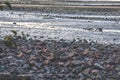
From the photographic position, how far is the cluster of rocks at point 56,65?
11.4m

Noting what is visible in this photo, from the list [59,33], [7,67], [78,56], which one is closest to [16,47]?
[78,56]

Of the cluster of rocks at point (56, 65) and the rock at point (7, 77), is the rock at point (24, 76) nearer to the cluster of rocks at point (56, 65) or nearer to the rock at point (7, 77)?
the cluster of rocks at point (56, 65)

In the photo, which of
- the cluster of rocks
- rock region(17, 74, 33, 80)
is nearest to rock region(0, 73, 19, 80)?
the cluster of rocks

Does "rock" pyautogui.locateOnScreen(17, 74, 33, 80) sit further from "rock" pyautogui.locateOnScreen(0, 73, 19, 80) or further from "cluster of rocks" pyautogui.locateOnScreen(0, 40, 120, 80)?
"rock" pyautogui.locateOnScreen(0, 73, 19, 80)

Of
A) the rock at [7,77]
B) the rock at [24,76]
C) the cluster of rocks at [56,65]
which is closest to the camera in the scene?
the rock at [7,77]

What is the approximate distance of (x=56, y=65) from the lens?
41.8ft

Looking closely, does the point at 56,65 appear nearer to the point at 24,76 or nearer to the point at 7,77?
the point at 24,76

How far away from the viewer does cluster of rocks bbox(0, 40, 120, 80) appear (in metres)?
11.4

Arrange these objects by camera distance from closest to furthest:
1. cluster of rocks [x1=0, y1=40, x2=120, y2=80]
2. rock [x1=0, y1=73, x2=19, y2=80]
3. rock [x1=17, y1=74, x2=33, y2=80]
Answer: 1. rock [x1=0, y1=73, x2=19, y2=80]
2. rock [x1=17, y1=74, x2=33, y2=80]
3. cluster of rocks [x1=0, y1=40, x2=120, y2=80]

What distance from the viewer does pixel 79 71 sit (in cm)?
1192

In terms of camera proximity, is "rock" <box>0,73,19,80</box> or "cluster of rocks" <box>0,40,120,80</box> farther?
"cluster of rocks" <box>0,40,120,80</box>

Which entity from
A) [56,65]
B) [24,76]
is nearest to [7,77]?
[24,76]

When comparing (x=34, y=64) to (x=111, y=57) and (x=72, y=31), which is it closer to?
(x=111, y=57)

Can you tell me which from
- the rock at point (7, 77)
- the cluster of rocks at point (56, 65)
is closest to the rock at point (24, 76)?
the cluster of rocks at point (56, 65)
